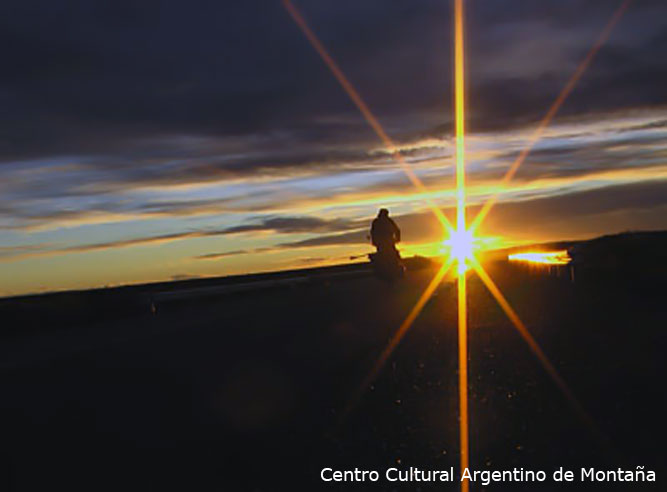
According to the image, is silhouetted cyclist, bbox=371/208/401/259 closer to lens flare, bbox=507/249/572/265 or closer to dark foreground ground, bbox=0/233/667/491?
dark foreground ground, bbox=0/233/667/491

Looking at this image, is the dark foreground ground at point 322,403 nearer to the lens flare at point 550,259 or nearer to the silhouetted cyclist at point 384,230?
the silhouetted cyclist at point 384,230

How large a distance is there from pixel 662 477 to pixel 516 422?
2352mm

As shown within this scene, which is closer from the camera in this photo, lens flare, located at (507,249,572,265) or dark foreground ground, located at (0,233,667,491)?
dark foreground ground, located at (0,233,667,491)

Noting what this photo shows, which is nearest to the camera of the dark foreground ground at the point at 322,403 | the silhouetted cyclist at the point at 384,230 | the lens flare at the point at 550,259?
the dark foreground ground at the point at 322,403

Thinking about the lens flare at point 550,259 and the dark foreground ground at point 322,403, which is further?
the lens flare at point 550,259

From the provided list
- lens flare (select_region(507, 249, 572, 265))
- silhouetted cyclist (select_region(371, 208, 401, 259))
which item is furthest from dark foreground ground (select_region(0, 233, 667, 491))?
lens flare (select_region(507, 249, 572, 265))

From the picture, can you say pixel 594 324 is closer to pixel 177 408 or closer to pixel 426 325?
pixel 426 325

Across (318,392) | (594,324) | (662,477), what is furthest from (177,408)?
(594,324)

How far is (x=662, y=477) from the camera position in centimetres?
721

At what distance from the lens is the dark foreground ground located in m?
8.20

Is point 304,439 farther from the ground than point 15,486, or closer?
farther from the ground

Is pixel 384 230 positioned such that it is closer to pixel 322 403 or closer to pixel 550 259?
pixel 322 403

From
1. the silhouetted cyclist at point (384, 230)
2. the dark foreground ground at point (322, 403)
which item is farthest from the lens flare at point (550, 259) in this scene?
the dark foreground ground at point (322, 403)

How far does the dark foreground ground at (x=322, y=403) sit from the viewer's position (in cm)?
820
